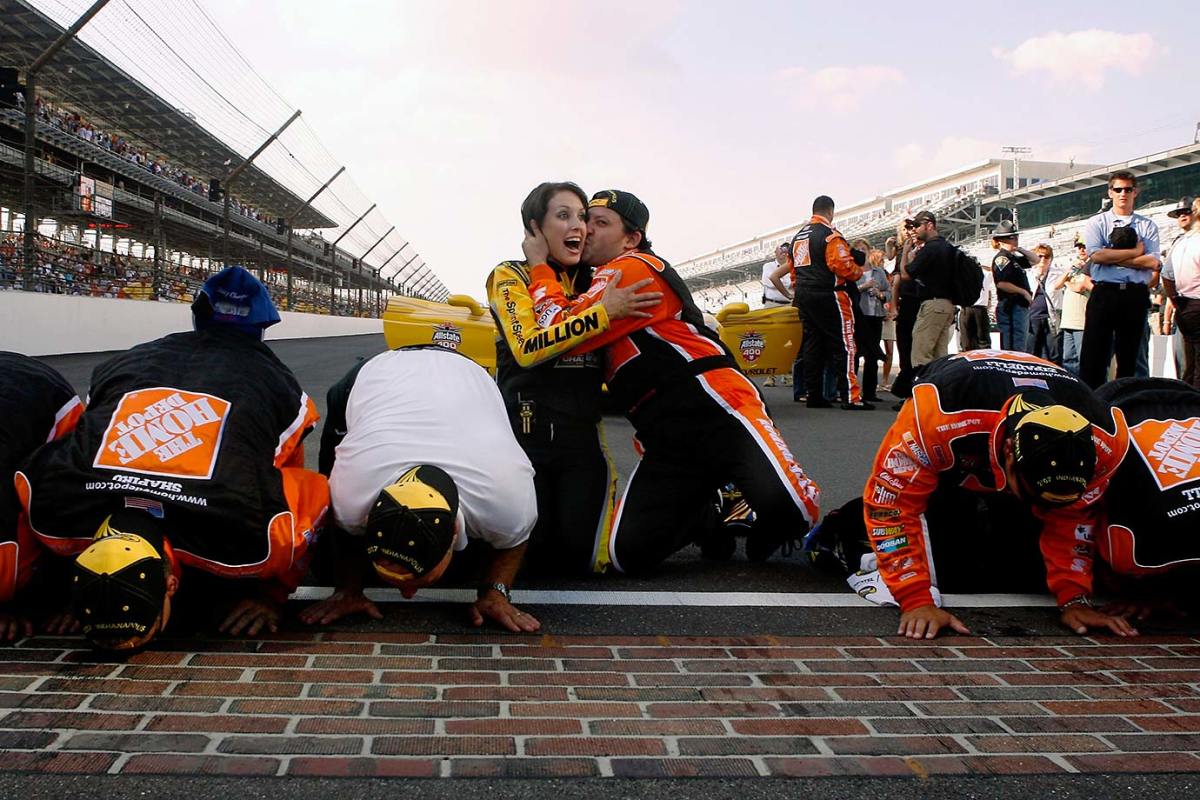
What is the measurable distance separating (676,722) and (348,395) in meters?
1.70

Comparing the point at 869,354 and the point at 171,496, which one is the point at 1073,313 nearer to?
the point at 869,354

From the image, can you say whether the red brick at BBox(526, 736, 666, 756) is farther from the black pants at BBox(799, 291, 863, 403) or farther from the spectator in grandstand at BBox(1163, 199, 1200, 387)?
the black pants at BBox(799, 291, 863, 403)

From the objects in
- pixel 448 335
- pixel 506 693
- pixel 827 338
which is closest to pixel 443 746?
pixel 506 693

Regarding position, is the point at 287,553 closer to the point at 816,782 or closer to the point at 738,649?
the point at 738,649

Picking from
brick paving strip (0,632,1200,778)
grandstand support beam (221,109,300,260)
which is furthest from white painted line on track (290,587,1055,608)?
grandstand support beam (221,109,300,260)

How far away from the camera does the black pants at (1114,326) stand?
618 centimetres

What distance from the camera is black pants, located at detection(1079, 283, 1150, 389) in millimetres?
6184

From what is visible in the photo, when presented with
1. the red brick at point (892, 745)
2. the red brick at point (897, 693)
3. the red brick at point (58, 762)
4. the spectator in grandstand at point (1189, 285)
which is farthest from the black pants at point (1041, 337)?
the red brick at point (58, 762)

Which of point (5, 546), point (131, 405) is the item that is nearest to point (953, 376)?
point (131, 405)

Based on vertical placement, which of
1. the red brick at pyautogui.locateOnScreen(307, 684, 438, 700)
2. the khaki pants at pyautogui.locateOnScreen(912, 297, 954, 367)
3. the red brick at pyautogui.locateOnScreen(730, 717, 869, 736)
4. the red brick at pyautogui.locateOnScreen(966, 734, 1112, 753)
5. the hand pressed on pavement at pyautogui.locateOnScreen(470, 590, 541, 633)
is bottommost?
the red brick at pyautogui.locateOnScreen(966, 734, 1112, 753)

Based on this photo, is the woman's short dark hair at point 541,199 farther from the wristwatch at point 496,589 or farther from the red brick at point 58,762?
the red brick at point 58,762

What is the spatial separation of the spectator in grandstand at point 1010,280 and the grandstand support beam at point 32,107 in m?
10.2

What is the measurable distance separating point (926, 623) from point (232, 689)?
1.96 metres

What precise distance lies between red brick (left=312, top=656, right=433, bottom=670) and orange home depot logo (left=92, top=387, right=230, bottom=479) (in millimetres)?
573
